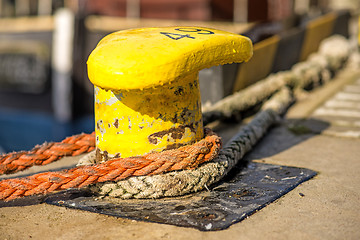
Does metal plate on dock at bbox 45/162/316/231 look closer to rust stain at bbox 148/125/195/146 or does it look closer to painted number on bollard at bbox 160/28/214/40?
rust stain at bbox 148/125/195/146

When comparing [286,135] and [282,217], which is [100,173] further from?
[286,135]

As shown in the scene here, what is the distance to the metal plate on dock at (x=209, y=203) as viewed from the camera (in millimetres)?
A: 1591

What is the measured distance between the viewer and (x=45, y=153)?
205cm

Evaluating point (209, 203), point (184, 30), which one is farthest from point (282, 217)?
point (184, 30)

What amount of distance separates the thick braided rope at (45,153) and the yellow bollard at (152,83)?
0.95 feet

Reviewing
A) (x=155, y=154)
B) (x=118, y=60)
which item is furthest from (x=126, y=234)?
(x=118, y=60)

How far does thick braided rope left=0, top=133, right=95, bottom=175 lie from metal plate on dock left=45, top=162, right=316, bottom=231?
0.25 m

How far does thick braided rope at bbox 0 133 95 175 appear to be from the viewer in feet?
6.42

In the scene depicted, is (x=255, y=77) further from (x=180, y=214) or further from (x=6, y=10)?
(x=6, y=10)

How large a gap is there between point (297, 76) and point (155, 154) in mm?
2514

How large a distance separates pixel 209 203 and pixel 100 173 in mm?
457

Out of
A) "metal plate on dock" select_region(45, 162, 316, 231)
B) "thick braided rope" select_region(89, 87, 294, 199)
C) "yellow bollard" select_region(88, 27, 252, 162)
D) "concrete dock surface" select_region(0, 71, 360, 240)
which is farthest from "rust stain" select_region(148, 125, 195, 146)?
"concrete dock surface" select_region(0, 71, 360, 240)

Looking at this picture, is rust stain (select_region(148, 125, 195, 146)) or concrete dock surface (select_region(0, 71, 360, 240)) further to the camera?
rust stain (select_region(148, 125, 195, 146))

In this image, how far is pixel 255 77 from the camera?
387 centimetres
